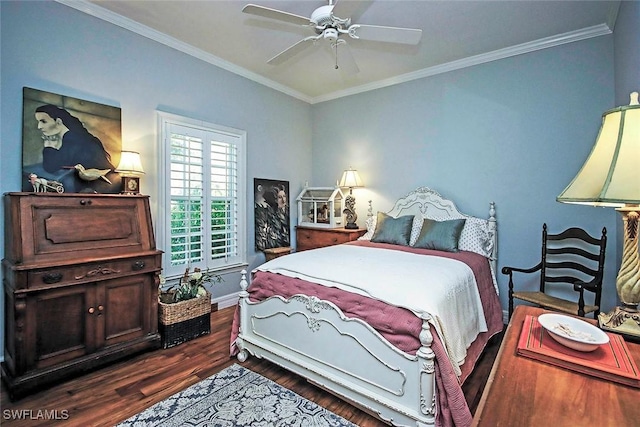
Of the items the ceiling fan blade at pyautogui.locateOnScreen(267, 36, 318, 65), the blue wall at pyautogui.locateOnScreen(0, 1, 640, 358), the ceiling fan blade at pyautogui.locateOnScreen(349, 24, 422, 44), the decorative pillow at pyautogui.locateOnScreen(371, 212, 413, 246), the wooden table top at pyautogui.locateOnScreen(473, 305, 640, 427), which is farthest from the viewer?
the decorative pillow at pyautogui.locateOnScreen(371, 212, 413, 246)

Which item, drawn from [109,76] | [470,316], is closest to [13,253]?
[109,76]

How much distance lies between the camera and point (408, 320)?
5.61 feet

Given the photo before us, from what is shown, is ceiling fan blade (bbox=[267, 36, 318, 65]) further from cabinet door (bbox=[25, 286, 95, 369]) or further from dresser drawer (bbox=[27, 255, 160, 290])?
cabinet door (bbox=[25, 286, 95, 369])

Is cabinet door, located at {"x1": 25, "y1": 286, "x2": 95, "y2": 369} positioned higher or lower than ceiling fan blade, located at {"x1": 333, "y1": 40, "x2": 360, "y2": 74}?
lower

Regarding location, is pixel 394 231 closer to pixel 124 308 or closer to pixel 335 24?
pixel 335 24

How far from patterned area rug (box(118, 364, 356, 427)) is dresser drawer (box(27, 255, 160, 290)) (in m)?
1.04

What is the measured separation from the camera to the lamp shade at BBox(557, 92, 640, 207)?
0.91 meters

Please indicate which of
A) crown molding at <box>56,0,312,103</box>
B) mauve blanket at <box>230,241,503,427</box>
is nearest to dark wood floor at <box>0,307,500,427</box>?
mauve blanket at <box>230,241,503,427</box>

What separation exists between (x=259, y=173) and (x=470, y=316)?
3078 millimetres

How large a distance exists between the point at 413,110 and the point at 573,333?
3.49 metres

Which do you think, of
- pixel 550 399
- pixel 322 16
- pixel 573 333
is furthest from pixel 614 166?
pixel 322 16

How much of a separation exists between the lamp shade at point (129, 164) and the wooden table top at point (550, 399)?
2.97m

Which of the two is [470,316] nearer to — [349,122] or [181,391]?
[181,391]

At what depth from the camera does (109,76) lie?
2.81 metres
